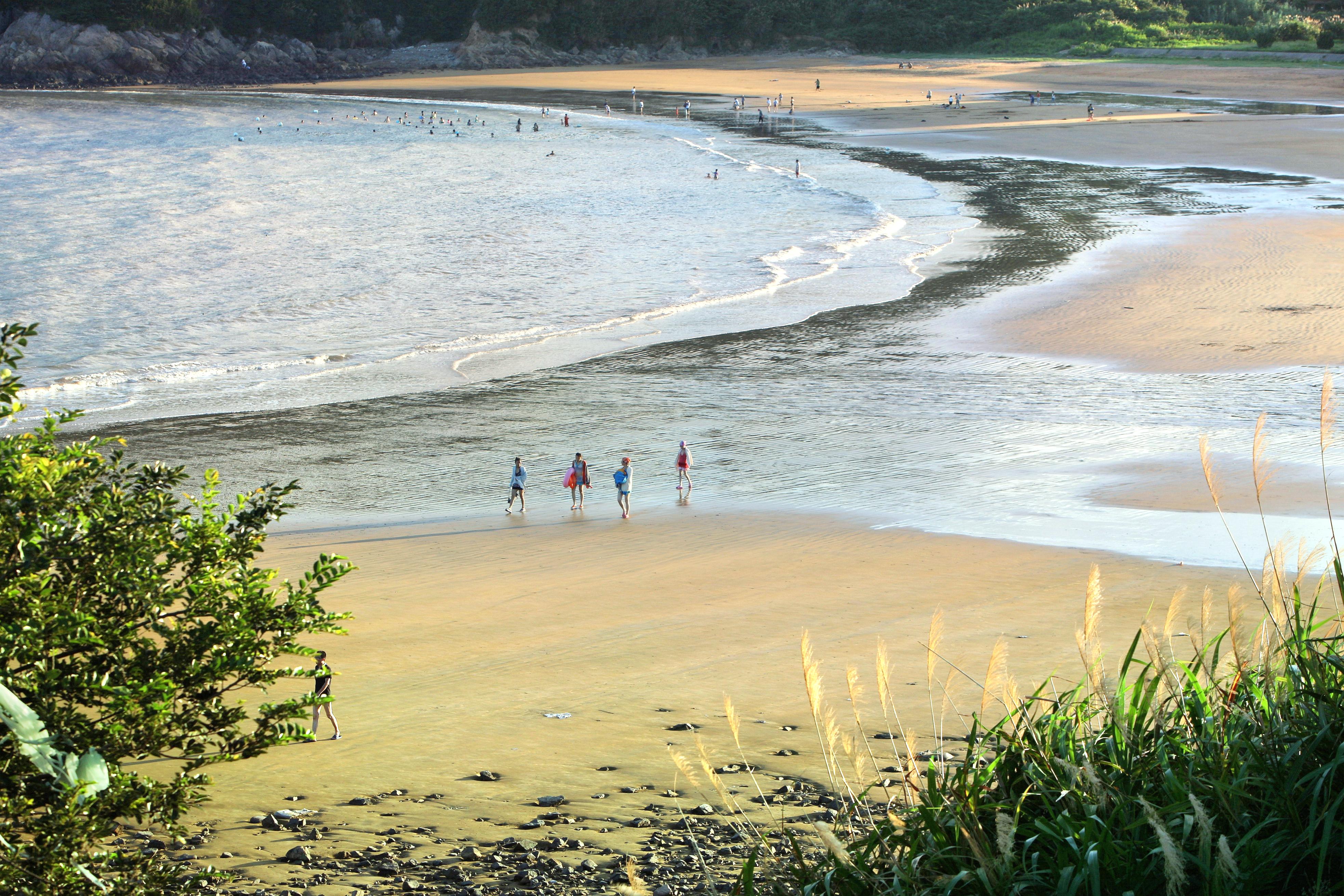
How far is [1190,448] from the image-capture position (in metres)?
15.6

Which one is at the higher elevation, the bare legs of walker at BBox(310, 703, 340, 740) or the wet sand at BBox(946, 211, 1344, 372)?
the wet sand at BBox(946, 211, 1344, 372)

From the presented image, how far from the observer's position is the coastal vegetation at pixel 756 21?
9019cm

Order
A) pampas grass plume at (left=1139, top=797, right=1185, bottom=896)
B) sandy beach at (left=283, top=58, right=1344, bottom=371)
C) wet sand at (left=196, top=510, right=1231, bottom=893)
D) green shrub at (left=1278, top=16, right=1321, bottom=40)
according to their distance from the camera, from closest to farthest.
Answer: pampas grass plume at (left=1139, top=797, right=1185, bottom=896)
wet sand at (left=196, top=510, right=1231, bottom=893)
sandy beach at (left=283, top=58, right=1344, bottom=371)
green shrub at (left=1278, top=16, right=1321, bottom=40)

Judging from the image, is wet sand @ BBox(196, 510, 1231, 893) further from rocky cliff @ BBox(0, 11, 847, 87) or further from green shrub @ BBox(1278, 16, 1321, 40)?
rocky cliff @ BBox(0, 11, 847, 87)

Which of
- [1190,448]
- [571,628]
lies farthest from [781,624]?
[1190,448]

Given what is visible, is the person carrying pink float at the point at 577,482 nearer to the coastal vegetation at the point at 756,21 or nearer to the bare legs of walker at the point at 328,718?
the bare legs of walker at the point at 328,718

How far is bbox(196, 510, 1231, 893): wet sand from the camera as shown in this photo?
6.81 metres

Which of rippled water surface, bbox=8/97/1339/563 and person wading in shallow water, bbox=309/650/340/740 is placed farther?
rippled water surface, bbox=8/97/1339/563

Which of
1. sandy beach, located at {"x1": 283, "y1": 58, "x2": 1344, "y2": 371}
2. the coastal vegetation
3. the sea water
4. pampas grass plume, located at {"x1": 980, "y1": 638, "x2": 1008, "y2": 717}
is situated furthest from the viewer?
the coastal vegetation

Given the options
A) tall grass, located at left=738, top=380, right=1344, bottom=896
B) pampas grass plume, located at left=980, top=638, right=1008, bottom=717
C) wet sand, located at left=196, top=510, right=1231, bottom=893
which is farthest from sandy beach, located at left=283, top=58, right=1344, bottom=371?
pampas grass plume, located at left=980, top=638, right=1008, bottom=717

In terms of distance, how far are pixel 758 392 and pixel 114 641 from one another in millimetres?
14693

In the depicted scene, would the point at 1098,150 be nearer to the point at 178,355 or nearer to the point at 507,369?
the point at 507,369

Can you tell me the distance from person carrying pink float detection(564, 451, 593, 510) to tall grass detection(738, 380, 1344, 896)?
9.49 meters

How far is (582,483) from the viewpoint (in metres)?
14.1
